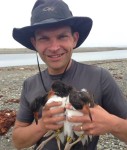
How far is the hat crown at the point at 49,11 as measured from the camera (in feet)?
14.4

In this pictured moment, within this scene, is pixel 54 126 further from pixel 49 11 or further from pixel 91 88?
pixel 49 11

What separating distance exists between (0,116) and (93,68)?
8.41 metres

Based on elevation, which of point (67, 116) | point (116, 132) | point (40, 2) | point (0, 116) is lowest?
point (0, 116)

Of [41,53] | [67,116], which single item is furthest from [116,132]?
[41,53]

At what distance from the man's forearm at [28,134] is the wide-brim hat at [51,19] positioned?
1.29m

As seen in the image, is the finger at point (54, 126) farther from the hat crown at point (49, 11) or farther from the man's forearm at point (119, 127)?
the hat crown at point (49, 11)

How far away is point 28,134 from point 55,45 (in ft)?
4.10

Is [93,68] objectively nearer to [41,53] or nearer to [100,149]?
[41,53]

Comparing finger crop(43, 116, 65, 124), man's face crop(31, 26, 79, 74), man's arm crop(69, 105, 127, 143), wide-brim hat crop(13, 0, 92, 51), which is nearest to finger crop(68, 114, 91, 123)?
man's arm crop(69, 105, 127, 143)

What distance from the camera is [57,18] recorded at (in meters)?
4.36

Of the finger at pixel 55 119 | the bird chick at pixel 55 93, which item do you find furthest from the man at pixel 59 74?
the bird chick at pixel 55 93

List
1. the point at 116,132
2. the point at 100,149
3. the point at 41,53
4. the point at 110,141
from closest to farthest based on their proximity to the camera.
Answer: the point at 116,132
the point at 41,53
the point at 100,149
the point at 110,141

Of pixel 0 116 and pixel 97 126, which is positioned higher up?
pixel 97 126

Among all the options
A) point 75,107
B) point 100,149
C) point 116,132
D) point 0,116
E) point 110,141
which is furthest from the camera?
point 0,116
